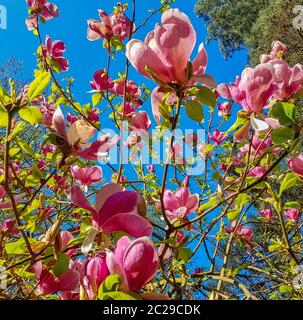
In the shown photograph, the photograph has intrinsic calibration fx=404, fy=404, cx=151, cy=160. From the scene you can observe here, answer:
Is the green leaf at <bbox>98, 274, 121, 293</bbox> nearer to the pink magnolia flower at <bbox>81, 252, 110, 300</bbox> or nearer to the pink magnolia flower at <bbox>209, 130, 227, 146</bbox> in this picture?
the pink magnolia flower at <bbox>81, 252, 110, 300</bbox>

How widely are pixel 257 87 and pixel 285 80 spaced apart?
0.22 feet

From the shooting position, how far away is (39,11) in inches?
71.3

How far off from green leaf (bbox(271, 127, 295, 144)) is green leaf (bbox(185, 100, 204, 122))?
0.44 feet

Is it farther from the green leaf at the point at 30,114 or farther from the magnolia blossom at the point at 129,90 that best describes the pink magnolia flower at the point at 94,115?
the green leaf at the point at 30,114

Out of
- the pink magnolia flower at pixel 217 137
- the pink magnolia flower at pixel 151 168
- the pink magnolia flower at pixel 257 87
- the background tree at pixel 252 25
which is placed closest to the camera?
the pink magnolia flower at pixel 257 87

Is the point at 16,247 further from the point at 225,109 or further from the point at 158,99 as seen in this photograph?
the point at 225,109

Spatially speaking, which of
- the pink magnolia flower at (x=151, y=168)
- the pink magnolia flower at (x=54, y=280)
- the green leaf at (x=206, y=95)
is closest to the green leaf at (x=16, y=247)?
the pink magnolia flower at (x=54, y=280)

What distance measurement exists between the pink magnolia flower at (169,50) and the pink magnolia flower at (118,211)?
8.3 inches

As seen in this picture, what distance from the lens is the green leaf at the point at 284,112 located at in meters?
0.68

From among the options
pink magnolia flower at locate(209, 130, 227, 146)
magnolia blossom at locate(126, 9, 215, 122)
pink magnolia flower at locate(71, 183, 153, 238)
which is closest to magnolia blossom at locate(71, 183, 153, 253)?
pink magnolia flower at locate(71, 183, 153, 238)

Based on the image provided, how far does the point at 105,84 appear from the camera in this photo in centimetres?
169

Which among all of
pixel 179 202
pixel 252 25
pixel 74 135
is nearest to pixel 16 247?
pixel 74 135
